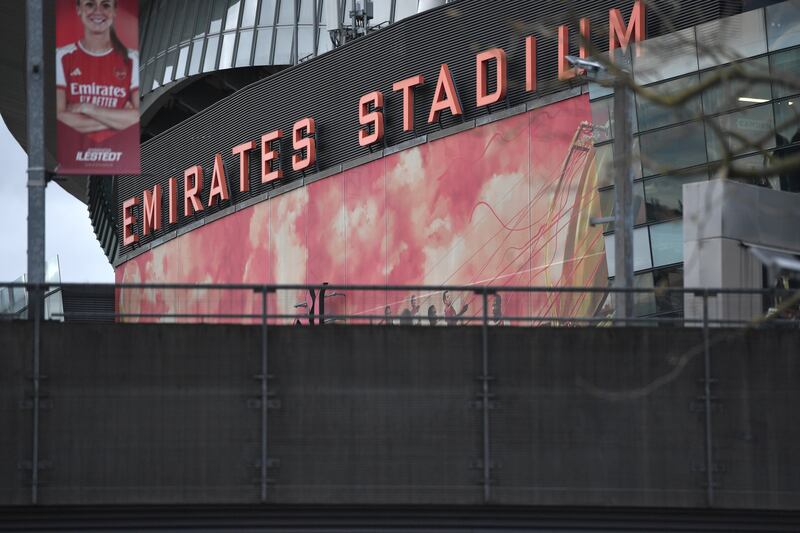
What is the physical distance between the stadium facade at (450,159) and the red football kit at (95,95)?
12.7 feet

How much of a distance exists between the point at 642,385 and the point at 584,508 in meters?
1.70

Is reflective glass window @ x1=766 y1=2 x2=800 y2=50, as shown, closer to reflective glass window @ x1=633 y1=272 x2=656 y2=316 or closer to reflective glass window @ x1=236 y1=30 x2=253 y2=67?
reflective glass window @ x1=633 y1=272 x2=656 y2=316

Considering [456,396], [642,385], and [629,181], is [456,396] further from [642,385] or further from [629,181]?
[629,181]

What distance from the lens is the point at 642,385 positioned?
60.5 ft

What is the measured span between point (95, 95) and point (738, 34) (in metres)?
15.7

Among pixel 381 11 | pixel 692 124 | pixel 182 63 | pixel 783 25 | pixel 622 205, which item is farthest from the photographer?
pixel 182 63

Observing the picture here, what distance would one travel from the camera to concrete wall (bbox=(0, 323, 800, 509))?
17859 mm

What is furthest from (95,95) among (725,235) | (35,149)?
(725,235)

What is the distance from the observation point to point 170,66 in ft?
222

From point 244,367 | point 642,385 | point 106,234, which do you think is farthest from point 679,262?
point 106,234

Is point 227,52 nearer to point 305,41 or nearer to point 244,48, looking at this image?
point 244,48

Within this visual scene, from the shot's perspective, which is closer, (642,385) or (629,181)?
(642,385)

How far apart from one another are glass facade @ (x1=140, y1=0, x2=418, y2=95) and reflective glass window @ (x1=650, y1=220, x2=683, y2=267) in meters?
27.0

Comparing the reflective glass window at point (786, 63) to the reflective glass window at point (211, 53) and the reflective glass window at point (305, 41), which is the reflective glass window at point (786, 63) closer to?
the reflective glass window at point (305, 41)
